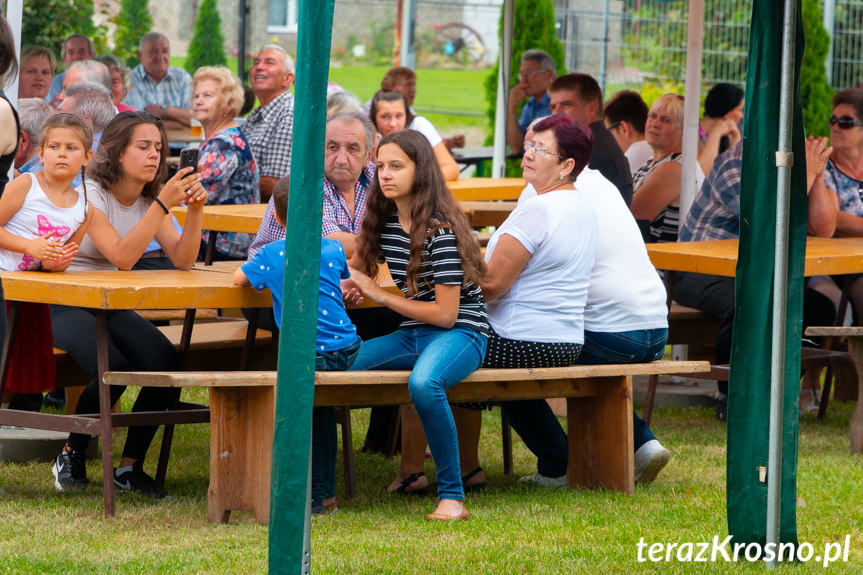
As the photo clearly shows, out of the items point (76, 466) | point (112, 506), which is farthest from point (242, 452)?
point (76, 466)

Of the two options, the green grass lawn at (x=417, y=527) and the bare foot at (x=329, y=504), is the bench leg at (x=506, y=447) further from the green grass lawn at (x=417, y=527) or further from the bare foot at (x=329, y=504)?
the bare foot at (x=329, y=504)

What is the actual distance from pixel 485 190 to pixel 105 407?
426 centimetres

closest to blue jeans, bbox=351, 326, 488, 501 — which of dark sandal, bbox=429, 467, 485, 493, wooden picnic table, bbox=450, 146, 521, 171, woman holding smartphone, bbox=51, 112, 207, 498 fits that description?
dark sandal, bbox=429, 467, 485, 493

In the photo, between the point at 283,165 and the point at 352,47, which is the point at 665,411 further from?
the point at 352,47

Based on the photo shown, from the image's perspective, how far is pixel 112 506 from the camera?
170 inches

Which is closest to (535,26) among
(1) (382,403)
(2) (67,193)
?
(2) (67,193)

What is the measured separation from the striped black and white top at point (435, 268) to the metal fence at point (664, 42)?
12.0 metres

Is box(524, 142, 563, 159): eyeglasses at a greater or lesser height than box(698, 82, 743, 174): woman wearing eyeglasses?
lesser

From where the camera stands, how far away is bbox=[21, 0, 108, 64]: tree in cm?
1405

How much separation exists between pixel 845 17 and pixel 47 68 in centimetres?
1099

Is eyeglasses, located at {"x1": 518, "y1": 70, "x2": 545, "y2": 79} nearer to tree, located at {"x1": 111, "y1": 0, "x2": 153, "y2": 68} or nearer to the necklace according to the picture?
the necklace

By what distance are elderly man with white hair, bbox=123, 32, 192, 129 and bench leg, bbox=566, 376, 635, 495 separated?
715 cm

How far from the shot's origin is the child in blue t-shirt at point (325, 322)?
166 inches

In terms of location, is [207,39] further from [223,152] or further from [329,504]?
[329,504]
